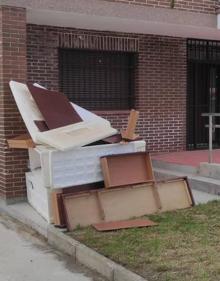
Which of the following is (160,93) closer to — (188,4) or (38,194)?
(188,4)

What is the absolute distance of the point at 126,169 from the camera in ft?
23.7

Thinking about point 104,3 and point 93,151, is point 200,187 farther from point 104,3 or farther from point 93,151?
point 104,3

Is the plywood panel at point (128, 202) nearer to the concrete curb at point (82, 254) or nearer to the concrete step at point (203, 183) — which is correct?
the concrete curb at point (82, 254)

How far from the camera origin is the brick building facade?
802 cm

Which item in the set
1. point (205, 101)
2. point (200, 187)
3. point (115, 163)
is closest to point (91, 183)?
point (115, 163)

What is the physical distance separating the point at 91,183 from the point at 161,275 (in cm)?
244

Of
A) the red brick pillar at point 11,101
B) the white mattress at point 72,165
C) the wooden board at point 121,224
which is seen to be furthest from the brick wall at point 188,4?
the wooden board at point 121,224

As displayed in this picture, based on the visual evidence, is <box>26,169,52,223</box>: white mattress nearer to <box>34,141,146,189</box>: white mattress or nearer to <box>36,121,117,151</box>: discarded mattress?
<box>34,141,146,189</box>: white mattress

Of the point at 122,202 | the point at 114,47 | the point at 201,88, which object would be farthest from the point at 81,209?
the point at 201,88

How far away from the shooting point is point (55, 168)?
22.1ft

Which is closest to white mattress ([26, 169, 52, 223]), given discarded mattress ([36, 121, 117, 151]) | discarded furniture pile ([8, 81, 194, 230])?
discarded furniture pile ([8, 81, 194, 230])

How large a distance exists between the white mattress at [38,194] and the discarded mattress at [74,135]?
25.4 inches

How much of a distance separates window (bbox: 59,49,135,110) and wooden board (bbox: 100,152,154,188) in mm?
3663

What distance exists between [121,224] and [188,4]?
552cm
